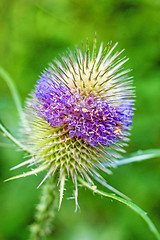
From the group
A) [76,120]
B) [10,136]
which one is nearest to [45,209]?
[10,136]

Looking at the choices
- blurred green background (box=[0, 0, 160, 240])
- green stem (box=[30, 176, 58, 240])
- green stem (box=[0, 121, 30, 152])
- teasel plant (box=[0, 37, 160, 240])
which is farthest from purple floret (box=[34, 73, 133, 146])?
blurred green background (box=[0, 0, 160, 240])

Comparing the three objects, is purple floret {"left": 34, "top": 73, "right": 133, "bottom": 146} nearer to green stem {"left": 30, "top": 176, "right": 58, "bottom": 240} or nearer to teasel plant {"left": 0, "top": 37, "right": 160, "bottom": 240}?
teasel plant {"left": 0, "top": 37, "right": 160, "bottom": 240}

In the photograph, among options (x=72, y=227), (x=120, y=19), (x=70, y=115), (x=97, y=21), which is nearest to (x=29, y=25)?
(x=97, y=21)

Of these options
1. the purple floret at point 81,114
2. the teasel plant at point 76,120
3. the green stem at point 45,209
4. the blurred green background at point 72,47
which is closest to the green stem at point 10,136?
the teasel plant at point 76,120

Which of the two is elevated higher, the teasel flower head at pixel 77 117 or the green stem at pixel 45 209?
the teasel flower head at pixel 77 117

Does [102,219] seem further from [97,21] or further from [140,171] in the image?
[97,21]

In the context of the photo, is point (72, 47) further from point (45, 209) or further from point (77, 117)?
point (45, 209)

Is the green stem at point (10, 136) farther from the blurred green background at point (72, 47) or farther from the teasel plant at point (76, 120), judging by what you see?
the blurred green background at point (72, 47)
